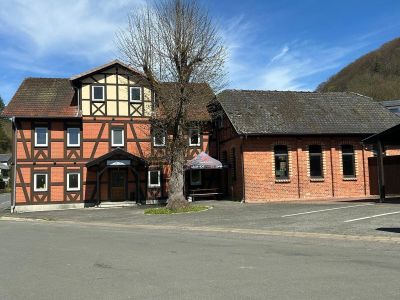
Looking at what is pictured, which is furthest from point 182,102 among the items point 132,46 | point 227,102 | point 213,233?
point 213,233

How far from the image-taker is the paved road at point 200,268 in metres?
6.41

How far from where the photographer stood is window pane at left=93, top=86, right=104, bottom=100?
29.0 m

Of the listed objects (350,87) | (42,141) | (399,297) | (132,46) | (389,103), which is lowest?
(399,297)

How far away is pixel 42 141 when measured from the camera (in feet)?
93.2

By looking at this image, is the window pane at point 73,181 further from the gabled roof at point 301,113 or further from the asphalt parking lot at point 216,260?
the asphalt parking lot at point 216,260

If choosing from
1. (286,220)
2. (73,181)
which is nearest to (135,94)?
(73,181)

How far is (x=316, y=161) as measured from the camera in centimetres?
2741

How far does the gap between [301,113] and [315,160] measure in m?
3.07

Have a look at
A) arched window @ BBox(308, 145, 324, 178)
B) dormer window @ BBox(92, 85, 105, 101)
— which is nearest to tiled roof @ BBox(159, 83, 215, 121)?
arched window @ BBox(308, 145, 324, 178)

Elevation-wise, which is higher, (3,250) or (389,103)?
(389,103)

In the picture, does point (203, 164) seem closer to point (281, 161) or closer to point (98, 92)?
point (281, 161)

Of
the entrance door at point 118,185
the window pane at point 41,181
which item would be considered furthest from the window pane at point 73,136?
Answer: the entrance door at point 118,185

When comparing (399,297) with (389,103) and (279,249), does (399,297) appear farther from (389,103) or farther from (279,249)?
(389,103)

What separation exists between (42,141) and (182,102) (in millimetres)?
11046
